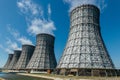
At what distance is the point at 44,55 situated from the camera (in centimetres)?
6656

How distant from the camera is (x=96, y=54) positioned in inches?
1460

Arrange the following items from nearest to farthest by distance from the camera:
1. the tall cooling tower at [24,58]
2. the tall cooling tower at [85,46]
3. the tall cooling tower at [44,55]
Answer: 1. the tall cooling tower at [85,46]
2. the tall cooling tower at [44,55]
3. the tall cooling tower at [24,58]

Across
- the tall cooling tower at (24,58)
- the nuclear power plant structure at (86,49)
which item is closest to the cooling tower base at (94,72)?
the nuclear power plant structure at (86,49)

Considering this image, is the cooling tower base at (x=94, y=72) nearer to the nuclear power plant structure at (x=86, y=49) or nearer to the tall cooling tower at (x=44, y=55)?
the nuclear power plant structure at (x=86, y=49)

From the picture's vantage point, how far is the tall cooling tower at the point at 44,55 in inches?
2603

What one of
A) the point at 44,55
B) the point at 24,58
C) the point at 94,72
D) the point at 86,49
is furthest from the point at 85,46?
the point at 24,58

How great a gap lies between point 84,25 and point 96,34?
498 cm

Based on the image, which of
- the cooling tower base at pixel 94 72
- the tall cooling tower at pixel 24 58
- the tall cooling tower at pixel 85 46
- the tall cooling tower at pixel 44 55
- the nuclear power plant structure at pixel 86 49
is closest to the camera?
the cooling tower base at pixel 94 72

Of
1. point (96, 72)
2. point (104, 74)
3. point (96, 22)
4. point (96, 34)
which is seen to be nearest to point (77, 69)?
point (96, 72)

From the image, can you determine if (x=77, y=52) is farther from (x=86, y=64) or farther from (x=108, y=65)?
(x=108, y=65)

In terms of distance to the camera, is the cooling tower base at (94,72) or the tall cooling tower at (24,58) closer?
the cooling tower base at (94,72)

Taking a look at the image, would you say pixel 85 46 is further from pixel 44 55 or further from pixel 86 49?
pixel 44 55

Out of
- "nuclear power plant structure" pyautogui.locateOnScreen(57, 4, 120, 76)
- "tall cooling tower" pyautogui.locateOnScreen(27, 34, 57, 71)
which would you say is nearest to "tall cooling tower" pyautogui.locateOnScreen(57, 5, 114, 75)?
"nuclear power plant structure" pyautogui.locateOnScreen(57, 4, 120, 76)

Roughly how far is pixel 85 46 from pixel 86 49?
3.42 ft
